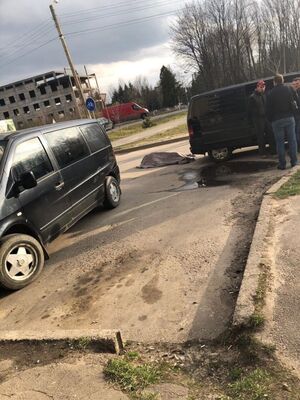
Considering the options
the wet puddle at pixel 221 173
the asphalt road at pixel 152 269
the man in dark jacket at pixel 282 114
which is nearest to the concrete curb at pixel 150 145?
the wet puddle at pixel 221 173

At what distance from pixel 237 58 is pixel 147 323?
204 ft

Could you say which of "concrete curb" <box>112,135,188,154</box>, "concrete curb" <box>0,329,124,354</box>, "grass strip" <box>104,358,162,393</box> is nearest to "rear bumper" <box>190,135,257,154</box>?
"concrete curb" <box>112,135,188,154</box>

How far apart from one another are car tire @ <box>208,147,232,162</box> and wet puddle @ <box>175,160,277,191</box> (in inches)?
14.0

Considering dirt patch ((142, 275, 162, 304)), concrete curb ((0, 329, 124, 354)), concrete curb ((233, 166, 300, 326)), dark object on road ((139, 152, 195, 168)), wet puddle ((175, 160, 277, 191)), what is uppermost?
dark object on road ((139, 152, 195, 168))

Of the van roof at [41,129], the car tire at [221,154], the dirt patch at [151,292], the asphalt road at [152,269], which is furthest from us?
the car tire at [221,154]

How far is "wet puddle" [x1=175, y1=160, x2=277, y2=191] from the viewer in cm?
900

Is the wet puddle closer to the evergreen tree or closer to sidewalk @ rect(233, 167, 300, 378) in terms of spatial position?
sidewalk @ rect(233, 167, 300, 378)

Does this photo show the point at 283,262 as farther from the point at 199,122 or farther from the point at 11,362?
the point at 199,122

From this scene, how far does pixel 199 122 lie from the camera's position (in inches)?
433

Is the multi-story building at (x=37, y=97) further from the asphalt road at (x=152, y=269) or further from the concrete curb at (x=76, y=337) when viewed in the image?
the concrete curb at (x=76, y=337)

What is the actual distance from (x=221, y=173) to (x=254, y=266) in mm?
5784

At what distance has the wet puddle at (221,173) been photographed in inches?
354

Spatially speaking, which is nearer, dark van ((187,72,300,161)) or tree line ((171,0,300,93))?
dark van ((187,72,300,161))

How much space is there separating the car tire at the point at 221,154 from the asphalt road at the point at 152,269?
272 centimetres
